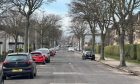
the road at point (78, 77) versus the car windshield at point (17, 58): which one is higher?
the car windshield at point (17, 58)

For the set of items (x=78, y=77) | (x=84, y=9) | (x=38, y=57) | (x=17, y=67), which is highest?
(x=84, y=9)

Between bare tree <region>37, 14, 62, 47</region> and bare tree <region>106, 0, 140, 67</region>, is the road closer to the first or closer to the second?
bare tree <region>106, 0, 140, 67</region>

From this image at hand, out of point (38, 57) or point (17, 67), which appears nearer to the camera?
point (17, 67)

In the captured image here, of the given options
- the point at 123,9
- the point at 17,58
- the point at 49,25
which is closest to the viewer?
the point at 17,58

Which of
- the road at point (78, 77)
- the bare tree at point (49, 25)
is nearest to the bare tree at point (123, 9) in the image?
the road at point (78, 77)

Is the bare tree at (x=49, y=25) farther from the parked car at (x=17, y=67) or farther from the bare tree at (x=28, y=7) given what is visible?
the parked car at (x=17, y=67)

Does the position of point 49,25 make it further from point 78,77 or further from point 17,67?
point 17,67

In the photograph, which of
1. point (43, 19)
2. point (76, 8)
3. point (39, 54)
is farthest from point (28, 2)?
point (43, 19)

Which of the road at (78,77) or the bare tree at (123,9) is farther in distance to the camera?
the bare tree at (123,9)

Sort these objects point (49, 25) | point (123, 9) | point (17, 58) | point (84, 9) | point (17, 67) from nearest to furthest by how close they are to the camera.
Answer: point (17, 67), point (17, 58), point (123, 9), point (84, 9), point (49, 25)

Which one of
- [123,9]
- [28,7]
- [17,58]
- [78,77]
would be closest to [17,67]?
[17,58]

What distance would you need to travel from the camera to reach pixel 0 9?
40.1 m

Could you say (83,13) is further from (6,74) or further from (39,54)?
(6,74)

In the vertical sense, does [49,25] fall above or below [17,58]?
above
